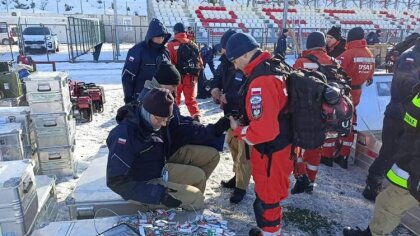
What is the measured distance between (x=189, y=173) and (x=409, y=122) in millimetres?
1897

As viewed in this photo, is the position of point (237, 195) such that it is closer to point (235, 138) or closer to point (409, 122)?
point (235, 138)

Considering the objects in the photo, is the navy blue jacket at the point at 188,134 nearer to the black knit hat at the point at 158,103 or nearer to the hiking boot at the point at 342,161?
the black knit hat at the point at 158,103

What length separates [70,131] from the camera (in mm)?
4785

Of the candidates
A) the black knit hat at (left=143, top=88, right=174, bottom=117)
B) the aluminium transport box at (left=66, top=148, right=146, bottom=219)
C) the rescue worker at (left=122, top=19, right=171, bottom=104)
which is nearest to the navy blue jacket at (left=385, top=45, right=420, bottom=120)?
the black knit hat at (left=143, top=88, right=174, bottom=117)

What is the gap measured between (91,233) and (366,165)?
4016mm

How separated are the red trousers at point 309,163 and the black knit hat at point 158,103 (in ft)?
6.90

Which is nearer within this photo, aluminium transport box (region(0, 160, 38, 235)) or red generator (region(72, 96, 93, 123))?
aluminium transport box (region(0, 160, 38, 235))

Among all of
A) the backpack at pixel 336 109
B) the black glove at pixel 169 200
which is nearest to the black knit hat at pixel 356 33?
the backpack at pixel 336 109

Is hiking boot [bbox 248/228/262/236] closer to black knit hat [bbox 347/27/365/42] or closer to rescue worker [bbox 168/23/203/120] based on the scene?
rescue worker [bbox 168/23/203/120]

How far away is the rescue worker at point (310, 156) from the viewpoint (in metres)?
4.18

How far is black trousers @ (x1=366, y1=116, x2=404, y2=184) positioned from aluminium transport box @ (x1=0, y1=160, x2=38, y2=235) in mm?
3633

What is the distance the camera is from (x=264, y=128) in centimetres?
261

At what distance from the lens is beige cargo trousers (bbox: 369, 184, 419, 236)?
9.32 feet

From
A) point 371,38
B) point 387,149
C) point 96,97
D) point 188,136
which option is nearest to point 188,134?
point 188,136
